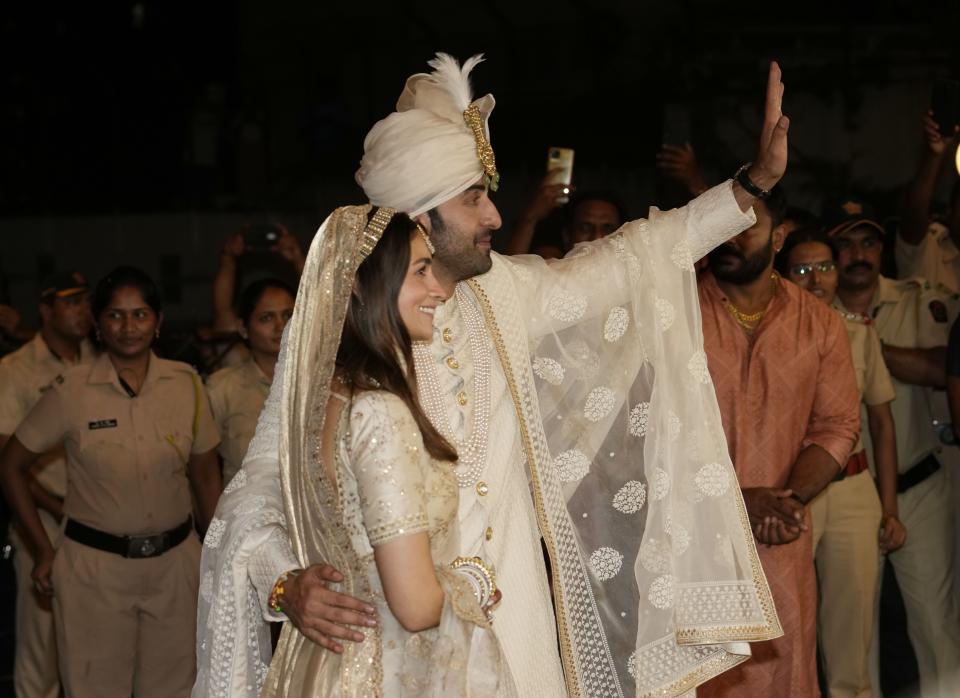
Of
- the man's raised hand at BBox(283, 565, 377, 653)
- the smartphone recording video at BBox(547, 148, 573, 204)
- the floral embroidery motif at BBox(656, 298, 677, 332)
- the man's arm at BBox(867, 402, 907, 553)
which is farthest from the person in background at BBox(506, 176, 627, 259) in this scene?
the man's raised hand at BBox(283, 565, 377, 653)

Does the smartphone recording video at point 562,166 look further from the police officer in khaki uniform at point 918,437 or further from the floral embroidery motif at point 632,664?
the floral embroidery motif at point 632,664

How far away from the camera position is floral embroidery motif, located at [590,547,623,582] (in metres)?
3.59

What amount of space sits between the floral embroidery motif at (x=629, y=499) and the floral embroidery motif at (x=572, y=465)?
0.11 m

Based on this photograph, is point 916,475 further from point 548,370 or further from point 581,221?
point 548,370

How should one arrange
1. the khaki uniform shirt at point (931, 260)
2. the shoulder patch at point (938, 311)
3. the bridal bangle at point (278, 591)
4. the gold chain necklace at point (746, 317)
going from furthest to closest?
the khaki uniform shirt at point (931, 260) < the shoulder patch at point (938, 311) < the gold chain necklace at point (746, 317) < the bridal bangle at point (278, 591)

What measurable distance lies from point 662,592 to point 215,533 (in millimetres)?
1132

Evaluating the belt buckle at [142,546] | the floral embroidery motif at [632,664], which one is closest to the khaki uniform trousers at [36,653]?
the belt buckle at [142,546]

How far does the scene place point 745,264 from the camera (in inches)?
182

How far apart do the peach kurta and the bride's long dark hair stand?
206cm

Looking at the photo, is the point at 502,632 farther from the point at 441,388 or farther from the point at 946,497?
the point at 946,497

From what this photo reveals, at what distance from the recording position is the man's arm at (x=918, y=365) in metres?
6.00

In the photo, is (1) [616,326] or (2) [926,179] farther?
(2) [926,179]

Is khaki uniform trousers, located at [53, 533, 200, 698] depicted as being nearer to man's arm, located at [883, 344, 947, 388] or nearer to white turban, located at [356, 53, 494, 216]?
white turban, located at [356, 53, 494, 216]

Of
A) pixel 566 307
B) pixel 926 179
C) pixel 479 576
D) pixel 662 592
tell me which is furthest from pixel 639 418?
pixel 926 179
